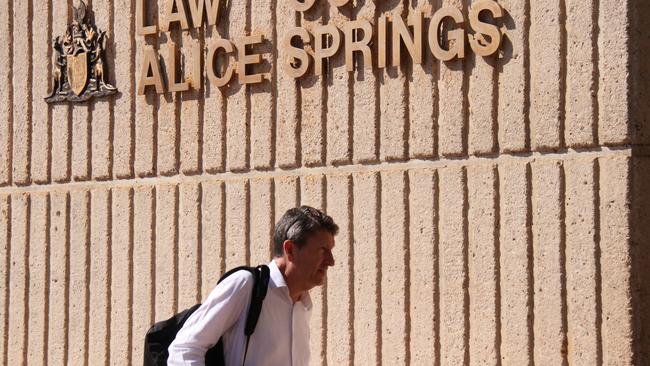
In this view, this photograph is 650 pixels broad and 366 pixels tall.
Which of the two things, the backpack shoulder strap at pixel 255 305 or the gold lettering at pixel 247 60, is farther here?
the gold lettering at pixel 247 60

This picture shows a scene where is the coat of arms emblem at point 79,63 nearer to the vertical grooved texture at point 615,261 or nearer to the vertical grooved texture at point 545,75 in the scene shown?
the vertical grooved texture at point 545,75

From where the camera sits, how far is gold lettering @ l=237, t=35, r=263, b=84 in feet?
26.0

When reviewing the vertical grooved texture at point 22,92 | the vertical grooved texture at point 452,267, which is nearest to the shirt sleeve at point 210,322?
the vertical grooved texture at point 452,267

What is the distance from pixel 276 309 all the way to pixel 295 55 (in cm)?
284

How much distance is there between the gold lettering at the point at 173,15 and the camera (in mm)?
8328

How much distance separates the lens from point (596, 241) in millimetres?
6438

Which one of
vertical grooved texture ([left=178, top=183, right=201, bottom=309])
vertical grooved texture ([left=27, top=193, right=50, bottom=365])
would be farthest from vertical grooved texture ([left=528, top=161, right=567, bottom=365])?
vertical grooved texture ([left=27, top=193, right=50, bottom=365])

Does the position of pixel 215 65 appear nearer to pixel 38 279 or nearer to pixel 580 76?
pixel 38 279

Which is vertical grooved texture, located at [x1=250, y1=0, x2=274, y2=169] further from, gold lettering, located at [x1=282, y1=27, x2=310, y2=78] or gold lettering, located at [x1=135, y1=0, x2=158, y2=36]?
gold lettering, located at [x1=135, y1=0, x2=158, y2=36]

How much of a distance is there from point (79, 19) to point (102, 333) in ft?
6.42

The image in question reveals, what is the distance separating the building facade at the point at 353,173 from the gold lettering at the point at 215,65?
15mm

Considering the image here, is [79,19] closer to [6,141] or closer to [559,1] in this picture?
[6,141]

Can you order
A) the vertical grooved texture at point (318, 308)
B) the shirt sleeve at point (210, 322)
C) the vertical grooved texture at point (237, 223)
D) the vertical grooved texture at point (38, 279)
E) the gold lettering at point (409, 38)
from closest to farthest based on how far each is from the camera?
the shirt sleeve at point (210, 322), the gold lettering at point (409, 38), the vertical grooved texture at point (318, 308), the vertical grooved texture at point (237, 223), the vertical grooved texture at point (38, 279)

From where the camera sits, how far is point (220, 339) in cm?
503
